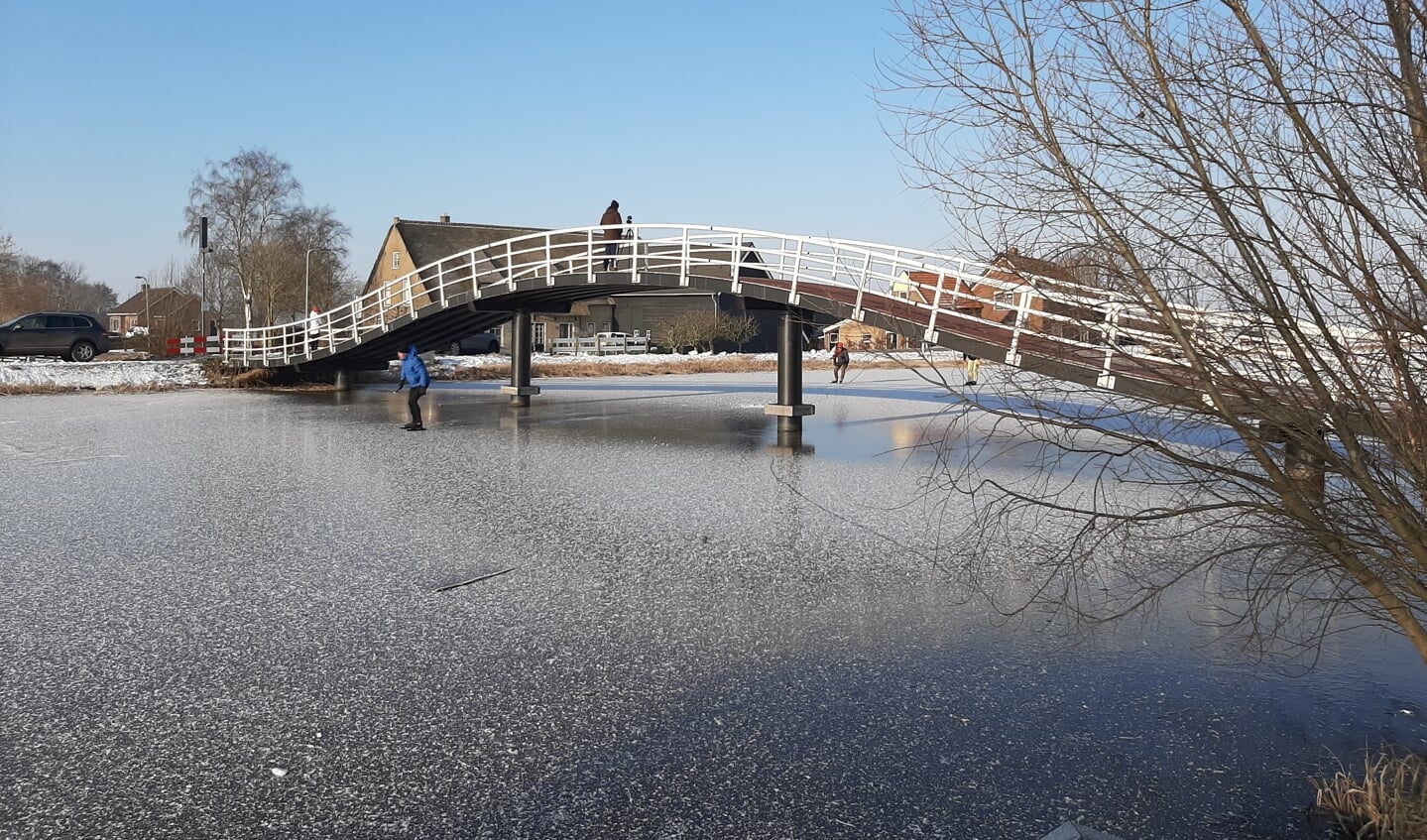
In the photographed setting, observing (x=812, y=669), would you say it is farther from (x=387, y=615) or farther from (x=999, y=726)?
(x=387, y=615)

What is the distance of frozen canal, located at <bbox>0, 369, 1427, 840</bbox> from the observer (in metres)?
4.48

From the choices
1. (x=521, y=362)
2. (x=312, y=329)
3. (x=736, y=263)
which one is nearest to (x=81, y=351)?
(x=312, y=329)

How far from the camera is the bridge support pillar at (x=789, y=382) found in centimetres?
1867

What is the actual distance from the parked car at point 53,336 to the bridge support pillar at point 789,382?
27.1m

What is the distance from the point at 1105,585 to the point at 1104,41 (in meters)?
4.89

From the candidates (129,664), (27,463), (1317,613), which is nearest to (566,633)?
(129,664)

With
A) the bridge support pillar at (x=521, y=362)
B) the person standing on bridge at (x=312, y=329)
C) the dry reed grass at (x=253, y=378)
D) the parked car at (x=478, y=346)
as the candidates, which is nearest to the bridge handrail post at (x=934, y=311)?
the bridge support pillar at (x=521, y=362)

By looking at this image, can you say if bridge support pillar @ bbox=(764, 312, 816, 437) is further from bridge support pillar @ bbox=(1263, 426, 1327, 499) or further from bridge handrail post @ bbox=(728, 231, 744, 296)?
bridge support pillar @ bbox=(1263, 426, 1327, 499)

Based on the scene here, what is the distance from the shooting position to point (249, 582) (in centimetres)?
805

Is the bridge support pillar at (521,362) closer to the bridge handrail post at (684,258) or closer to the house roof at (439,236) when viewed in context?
the bridge handrail post at (684,258)

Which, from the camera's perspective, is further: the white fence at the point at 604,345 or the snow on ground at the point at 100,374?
the white fence at the point at 604,345

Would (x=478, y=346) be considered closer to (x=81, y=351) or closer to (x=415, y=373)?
(x=81, y=351)

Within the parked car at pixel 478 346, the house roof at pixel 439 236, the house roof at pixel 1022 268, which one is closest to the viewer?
the house roof at pixel 1022 268

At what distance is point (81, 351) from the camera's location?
120 feet
